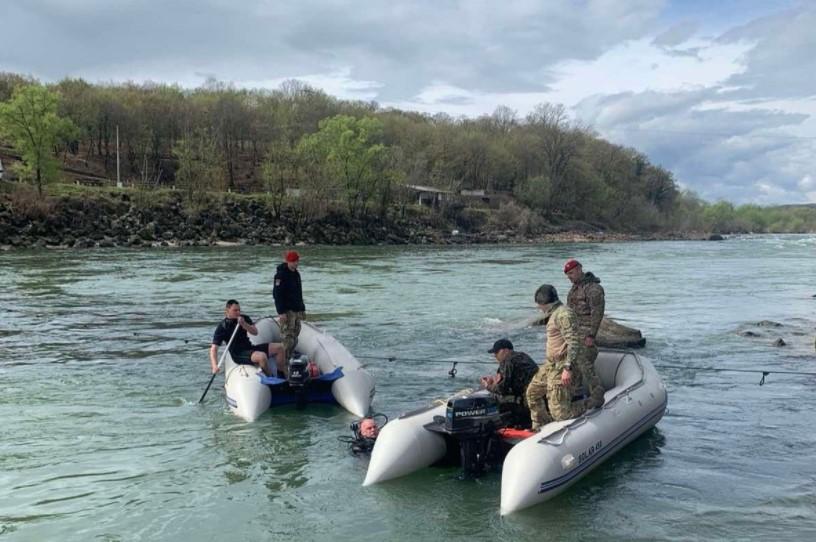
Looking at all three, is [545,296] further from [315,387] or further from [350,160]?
[350,160]

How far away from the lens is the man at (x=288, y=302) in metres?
10.5

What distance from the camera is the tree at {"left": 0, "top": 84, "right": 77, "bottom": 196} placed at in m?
55.2

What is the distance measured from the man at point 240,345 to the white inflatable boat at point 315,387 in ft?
0.49

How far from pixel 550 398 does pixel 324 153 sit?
213 ft

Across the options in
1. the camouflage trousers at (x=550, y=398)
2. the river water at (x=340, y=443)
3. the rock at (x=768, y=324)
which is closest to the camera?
the river water at (x=340, y=443)

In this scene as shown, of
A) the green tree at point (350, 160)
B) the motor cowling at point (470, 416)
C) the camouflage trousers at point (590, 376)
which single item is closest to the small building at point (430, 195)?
the green tree at point (350, 160)

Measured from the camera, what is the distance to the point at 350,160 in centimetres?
6925

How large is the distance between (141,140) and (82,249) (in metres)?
40.8

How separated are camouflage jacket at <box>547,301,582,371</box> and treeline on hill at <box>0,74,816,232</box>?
56.6 m

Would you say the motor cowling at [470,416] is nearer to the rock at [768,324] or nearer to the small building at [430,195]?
the rock at [768,324]

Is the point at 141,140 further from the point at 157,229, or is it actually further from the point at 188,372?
the point at 188,372

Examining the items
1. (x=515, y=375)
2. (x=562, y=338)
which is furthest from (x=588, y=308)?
(x=562, y=338)

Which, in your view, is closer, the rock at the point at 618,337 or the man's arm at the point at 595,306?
the man's arm at the point at 595,306

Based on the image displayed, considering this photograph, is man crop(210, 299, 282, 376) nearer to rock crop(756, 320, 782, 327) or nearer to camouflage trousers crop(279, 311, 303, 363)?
camouflage trousers crop(279, 311, 303, 363)
